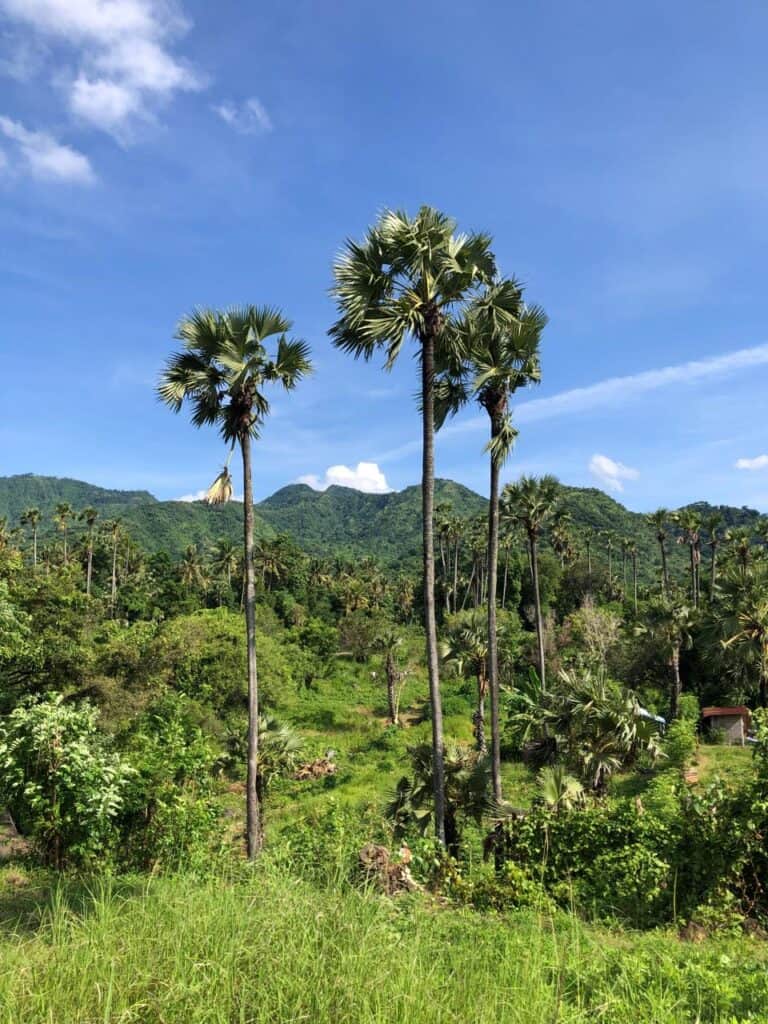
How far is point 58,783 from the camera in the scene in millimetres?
7859

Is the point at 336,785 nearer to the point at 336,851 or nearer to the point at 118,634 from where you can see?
the point at 118,634

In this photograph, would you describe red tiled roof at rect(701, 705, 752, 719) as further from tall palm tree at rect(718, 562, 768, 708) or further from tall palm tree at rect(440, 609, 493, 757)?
tall palm tree at rect(440, 609, 493, 757)

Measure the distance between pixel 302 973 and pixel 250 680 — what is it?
33.8ft

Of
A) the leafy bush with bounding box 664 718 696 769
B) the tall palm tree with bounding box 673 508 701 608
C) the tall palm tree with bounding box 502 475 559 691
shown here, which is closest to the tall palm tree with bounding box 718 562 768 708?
the leafy bush with bounding box 664 718 696 769

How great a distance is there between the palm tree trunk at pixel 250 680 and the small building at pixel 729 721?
102 feet

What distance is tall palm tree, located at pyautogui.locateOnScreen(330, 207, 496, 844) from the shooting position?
11820mm

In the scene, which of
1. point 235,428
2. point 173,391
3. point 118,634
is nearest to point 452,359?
point 235,428

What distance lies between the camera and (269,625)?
55875 mm

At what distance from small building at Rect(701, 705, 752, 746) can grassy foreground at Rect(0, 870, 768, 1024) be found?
116ft

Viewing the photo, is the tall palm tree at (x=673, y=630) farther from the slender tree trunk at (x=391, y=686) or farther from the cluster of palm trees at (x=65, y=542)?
the cluster of palm trees at (x=65, y=542)

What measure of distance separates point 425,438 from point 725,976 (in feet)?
30.0

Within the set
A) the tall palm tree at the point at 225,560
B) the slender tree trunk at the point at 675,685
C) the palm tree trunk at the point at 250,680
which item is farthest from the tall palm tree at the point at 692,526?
the tall palm tree at the point at 225,560

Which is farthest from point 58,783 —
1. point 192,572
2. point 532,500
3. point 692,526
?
point 192,572

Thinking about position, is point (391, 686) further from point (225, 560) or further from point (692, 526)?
point (225, 560)
